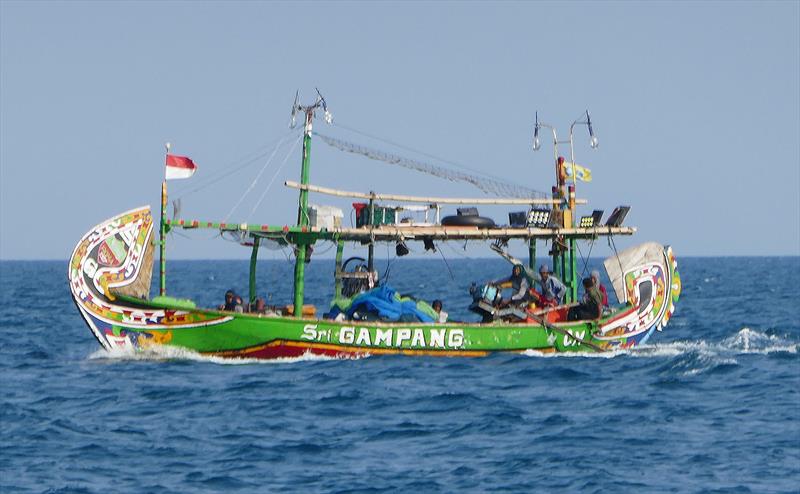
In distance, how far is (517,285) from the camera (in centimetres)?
3322

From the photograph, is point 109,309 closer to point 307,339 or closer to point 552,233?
point 307,339

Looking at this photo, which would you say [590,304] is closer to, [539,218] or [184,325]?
[539,218]

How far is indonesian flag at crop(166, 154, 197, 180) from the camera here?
3047 cm

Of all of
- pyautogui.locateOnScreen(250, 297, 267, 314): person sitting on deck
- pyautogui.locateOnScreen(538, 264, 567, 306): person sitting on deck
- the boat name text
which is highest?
pyautogui.locateOnScreen(538, 264, 567, 306): person sitting on deck

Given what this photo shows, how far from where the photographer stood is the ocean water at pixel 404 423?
18.6 metres

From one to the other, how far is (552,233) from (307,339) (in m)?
7.21

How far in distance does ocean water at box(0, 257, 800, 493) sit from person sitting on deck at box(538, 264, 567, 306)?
6.21 ft

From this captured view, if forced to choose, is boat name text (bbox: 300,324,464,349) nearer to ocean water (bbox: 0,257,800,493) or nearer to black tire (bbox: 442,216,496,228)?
ocean water (bbox: 0,257,800,493)

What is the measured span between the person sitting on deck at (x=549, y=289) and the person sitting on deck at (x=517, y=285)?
0.41 metres

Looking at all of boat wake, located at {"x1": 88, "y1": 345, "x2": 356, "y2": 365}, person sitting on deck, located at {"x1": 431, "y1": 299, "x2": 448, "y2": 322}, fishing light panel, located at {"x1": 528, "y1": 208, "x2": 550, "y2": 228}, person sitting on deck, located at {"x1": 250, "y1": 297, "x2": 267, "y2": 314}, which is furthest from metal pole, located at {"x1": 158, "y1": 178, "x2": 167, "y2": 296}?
fishing light panel, located at {"x1": 528, "y1": 208, "x2": 550, "y2": 228}

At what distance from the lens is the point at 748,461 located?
19.4m

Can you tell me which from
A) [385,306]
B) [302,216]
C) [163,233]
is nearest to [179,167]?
[163,233]

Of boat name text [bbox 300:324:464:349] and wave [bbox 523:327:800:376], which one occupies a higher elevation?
boat name text [bbox 300:324:464:349]

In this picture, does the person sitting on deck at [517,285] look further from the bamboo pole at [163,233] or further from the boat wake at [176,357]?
the bamboo pole at [163,233]
